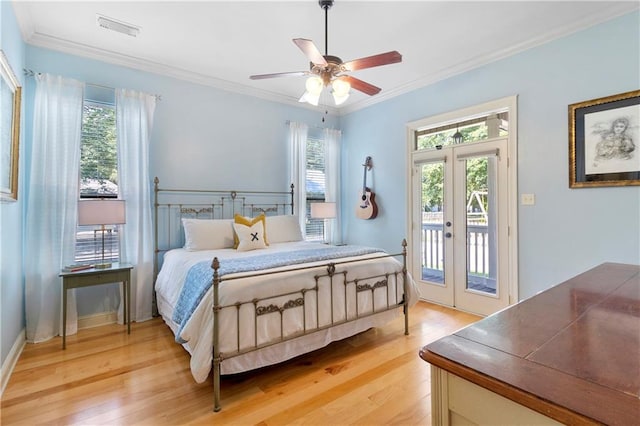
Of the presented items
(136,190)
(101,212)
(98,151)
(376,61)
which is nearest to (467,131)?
(376,61)

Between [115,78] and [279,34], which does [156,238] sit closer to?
[115,78]

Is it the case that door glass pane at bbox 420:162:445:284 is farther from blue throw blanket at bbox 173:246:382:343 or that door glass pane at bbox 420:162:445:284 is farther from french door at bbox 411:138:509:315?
blue throw blanket at bbox 173:246:382:343

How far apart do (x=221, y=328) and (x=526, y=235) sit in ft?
9.78

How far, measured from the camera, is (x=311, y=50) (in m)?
2.11

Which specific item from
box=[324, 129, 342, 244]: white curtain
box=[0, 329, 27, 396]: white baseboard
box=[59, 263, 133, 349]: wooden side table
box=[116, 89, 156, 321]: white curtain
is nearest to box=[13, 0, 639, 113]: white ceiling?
box=[116, 89, 156, 321]: white curtain

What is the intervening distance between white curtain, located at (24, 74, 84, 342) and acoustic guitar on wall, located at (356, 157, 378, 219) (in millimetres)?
3478

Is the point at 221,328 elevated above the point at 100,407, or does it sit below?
above

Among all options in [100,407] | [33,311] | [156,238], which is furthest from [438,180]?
[33,311]

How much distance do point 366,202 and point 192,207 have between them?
7.98ft

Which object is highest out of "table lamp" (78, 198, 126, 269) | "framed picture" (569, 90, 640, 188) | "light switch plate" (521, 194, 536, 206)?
"framed picture" (569, 90, 640, 188)

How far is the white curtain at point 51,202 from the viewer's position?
2803 mm

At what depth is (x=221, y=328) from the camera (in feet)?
6.40

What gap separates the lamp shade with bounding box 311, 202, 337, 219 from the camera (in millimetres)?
4312

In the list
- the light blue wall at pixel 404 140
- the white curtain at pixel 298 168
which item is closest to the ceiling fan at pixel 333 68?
the light blue wall at pixel 404 140
